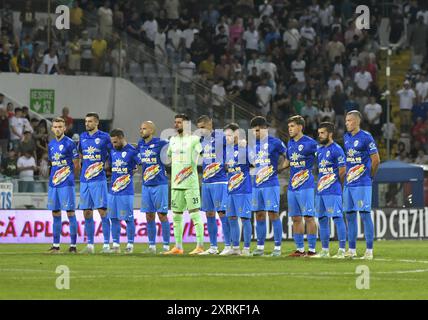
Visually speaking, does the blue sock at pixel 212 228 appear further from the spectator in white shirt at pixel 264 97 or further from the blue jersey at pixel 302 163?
the spectator in white shirt at pixel 264 97

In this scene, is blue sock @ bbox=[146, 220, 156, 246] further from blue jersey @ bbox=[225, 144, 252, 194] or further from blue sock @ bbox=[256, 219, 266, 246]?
blue sock @ bbox=[256, 219, 266, 246]

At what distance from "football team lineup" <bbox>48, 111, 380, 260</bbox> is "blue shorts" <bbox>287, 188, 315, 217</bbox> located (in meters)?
0.02

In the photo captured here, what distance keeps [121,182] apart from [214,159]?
187 cm

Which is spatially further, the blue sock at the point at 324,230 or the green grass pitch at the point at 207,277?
the blue sock at the point at 324,230

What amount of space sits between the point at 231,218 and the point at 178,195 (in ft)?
3.58

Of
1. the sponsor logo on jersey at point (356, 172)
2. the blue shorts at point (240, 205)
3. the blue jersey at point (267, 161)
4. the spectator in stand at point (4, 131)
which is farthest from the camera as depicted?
the spectator in stand at point (4, 131)

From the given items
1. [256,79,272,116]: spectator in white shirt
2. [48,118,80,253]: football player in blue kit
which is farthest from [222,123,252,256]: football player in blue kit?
[256,79,272,116]: spectator in white shirt

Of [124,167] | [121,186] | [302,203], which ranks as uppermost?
[124,167]

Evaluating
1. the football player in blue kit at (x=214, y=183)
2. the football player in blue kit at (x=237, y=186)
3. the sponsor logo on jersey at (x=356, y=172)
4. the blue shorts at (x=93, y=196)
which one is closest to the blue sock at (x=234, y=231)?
the football player in blue kit at (x=237, y=186)

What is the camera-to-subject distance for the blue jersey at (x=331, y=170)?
2088 cm

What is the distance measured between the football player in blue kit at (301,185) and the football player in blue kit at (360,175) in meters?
0.77

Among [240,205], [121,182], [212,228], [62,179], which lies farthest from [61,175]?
[240,205]

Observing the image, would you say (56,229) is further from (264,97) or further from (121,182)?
(264,97)

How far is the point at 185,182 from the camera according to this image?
2217 cm
